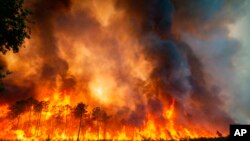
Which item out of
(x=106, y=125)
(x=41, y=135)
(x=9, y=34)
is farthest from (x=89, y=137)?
(x=9, y=34)

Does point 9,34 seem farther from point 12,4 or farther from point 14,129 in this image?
point 14,129

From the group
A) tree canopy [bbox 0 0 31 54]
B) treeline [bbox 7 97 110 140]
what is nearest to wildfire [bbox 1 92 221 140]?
treeline [bbox 7 97 110 140]

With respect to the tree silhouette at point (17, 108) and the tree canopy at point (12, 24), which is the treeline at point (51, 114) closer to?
the tree silhouette at point (17, 108)

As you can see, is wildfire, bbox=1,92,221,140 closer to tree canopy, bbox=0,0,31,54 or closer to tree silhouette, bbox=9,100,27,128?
tree silhouette, bbox=9,100,27,128

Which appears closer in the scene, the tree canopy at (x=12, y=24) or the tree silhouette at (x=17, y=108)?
the tree canopy at (x=12, y=24)

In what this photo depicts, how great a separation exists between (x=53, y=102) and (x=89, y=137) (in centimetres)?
2484

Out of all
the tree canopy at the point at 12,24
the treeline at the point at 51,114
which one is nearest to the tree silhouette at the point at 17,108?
the treeline at the point at 51,114

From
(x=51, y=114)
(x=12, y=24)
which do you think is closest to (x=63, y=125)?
(x=51, y=114)

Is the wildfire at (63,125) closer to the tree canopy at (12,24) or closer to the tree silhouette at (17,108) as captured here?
the tree silhouette at (17,108)

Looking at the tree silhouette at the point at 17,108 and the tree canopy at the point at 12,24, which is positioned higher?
the tree canopy at the point at 12,24

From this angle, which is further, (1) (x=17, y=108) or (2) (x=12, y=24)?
(1) (x=17, y=108)

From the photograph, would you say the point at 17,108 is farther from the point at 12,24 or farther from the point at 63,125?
the point at 12,24

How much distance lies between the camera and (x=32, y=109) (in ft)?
377

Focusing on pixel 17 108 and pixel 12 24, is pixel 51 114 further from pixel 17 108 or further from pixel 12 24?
pixel 12 24
